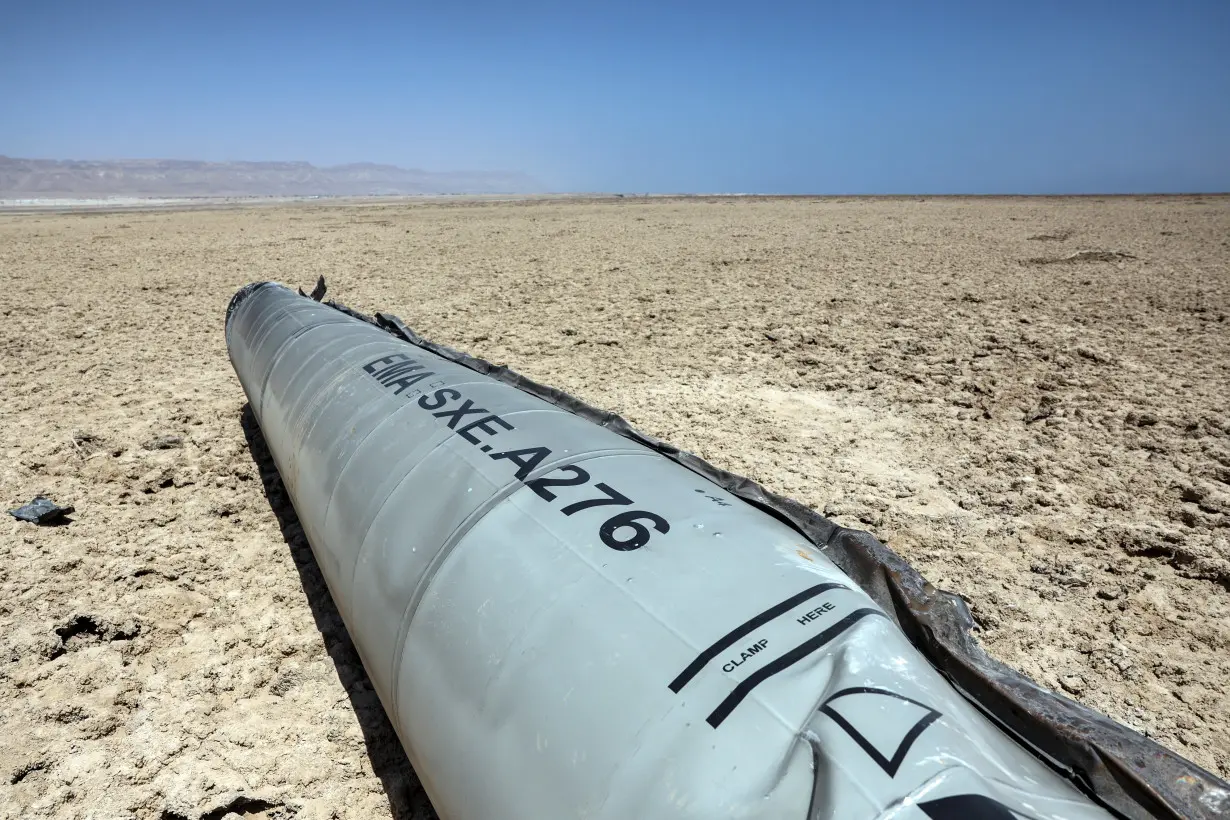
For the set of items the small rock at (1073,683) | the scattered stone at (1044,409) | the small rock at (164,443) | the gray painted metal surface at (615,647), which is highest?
the gray painted metal surface at (615,647)

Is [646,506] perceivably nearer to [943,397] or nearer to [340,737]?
[340,737]

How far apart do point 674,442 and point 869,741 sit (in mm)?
3033

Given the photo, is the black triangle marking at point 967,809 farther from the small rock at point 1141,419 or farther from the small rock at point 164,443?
the small rock at point 164,443

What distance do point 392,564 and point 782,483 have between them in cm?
231

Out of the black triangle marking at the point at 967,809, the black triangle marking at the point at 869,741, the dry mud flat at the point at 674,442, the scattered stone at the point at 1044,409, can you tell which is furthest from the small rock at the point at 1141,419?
the black triangle marking at the point at 967,809

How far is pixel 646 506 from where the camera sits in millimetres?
1685

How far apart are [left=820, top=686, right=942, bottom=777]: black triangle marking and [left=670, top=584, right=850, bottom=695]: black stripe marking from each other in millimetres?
194

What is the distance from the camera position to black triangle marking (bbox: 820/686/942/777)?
3.40 ft

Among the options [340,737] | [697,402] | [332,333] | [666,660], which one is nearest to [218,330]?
[332,333]

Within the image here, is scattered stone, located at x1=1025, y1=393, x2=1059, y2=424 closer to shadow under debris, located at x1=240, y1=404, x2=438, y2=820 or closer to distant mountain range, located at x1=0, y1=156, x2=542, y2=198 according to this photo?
shadow under debris, located at x1=240, y1=404, x2=438, y2=820

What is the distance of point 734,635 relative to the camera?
4.22ft

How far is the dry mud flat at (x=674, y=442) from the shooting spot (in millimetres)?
2182

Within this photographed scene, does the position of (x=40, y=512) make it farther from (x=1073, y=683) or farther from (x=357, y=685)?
(x=1073, y=683)

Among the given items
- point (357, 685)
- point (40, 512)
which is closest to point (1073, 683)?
point (357, 685)
